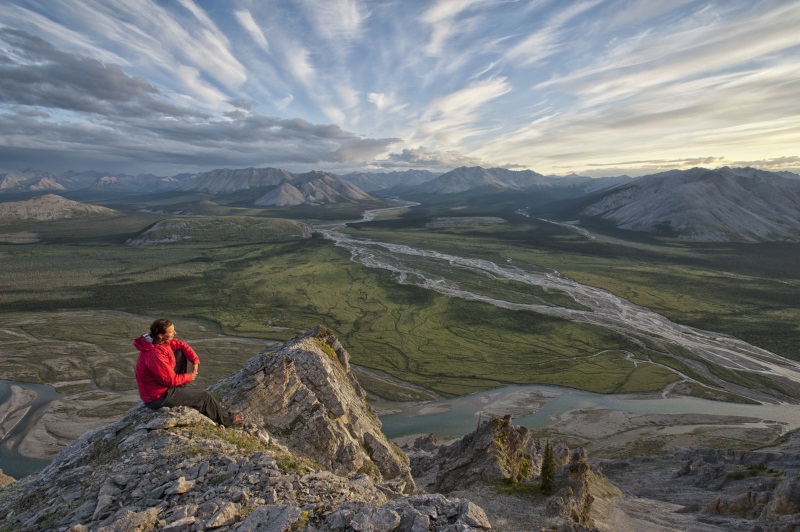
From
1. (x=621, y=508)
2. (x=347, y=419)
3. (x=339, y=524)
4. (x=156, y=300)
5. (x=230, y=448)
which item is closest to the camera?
(x=339, y=524)

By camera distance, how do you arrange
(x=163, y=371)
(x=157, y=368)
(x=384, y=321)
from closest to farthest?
(x=157, y=368) → (x=163, y=371) → (x=384, y=321)

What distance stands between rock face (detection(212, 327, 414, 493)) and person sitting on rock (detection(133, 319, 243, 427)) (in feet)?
28.3

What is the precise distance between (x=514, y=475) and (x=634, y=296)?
430 feet

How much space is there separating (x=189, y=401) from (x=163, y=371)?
2177 mm

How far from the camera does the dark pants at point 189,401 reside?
15648 millimetres

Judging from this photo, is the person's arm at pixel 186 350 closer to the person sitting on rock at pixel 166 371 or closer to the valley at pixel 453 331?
the person sitting on rock at pixel 166 371

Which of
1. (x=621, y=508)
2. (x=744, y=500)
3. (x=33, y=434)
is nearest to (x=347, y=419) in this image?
(x=621, y=508)

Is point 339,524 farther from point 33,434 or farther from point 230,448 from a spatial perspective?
point 33,434

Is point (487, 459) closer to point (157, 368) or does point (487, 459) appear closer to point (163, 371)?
point (163, 371)

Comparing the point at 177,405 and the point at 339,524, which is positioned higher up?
the point at 177,405

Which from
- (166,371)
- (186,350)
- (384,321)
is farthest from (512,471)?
(384,321)

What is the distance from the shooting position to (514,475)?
3491 cm

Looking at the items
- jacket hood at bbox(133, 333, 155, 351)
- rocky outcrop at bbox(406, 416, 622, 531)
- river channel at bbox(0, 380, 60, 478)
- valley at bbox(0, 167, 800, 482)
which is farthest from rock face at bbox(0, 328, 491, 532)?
valley at bbox(0, 167, 800, 482)

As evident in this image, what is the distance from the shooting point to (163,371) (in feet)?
49.1
